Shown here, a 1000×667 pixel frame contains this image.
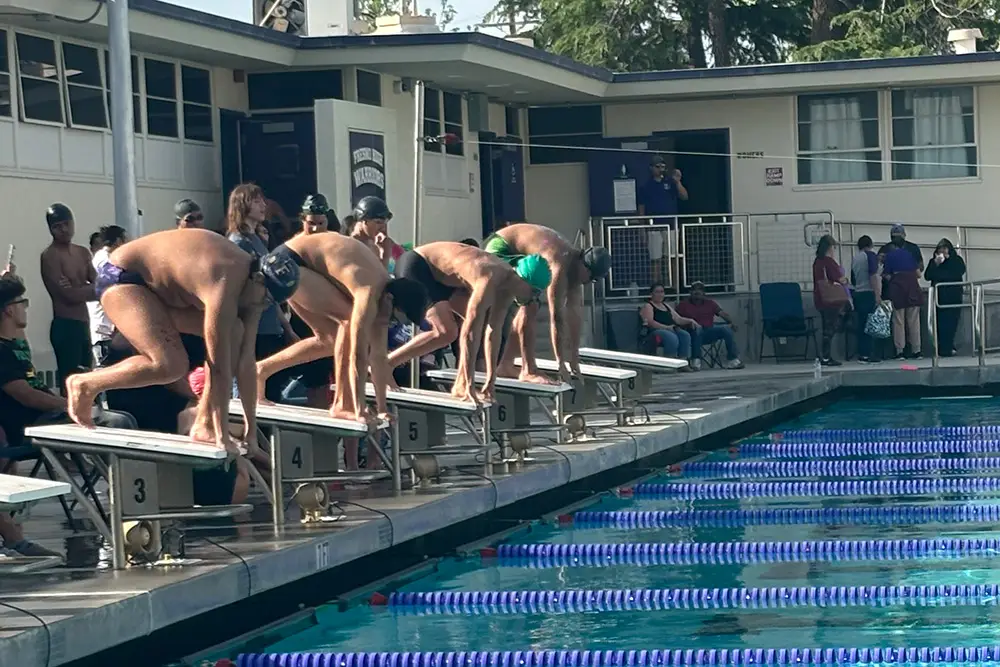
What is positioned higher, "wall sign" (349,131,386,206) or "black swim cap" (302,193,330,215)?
"wall sign" (349,131,386,206)

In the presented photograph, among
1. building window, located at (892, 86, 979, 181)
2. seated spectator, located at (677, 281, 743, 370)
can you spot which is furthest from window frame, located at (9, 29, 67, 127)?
building window, located at (892, 86, 979, 181)

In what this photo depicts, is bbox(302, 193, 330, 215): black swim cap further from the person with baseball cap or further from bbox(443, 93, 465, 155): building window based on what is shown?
bbox(443, 93, 465, 155): building window

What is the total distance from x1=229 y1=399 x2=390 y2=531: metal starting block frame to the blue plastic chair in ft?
42.3

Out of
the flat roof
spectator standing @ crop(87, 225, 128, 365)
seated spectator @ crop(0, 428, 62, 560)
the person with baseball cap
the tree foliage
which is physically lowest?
seated spectator @ crop(0, 428, 62, 560)

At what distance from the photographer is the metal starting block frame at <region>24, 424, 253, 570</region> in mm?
7176

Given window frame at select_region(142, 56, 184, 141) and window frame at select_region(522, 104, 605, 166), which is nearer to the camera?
window frame at select_region(142, 56, 184, 141)

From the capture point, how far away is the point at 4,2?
1378 cm

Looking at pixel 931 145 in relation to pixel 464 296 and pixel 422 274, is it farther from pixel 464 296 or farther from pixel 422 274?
pixel 422 274

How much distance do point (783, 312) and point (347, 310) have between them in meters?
13.1

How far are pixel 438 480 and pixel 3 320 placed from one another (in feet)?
9.98

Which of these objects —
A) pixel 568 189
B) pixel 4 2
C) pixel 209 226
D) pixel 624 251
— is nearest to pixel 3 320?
pixel 4 2

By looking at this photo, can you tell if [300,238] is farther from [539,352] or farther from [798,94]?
[798,94]

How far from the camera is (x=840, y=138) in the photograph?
24656mm

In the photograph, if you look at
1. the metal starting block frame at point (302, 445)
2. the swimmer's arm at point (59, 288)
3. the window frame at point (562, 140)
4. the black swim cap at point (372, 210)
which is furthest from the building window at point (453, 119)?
the metal starting block frame at point (302, 445)
